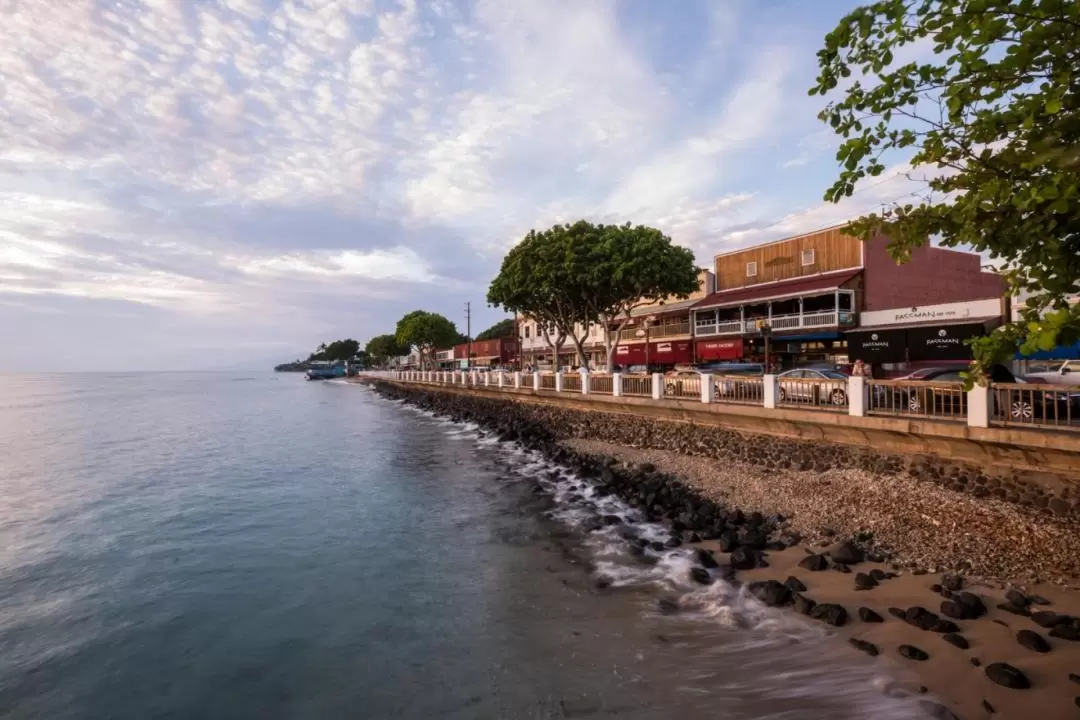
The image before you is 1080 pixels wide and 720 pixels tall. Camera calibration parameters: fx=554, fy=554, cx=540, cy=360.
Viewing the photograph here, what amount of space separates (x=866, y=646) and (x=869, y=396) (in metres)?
7.75

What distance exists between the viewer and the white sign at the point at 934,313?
70.6 feet

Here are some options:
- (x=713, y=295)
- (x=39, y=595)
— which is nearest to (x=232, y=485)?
(x=39, y=595)

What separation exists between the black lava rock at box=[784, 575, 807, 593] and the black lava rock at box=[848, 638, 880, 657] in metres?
1.13

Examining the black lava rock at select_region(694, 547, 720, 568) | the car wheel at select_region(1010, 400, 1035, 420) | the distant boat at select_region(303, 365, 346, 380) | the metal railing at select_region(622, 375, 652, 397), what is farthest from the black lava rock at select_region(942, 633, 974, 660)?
the distant boat at select_region(303, 365, 346, 380)

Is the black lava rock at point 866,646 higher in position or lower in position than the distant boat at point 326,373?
lower

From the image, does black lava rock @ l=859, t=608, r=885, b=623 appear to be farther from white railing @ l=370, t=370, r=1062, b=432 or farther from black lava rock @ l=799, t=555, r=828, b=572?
white railing @ l=370, t=370, r=1062, b=432

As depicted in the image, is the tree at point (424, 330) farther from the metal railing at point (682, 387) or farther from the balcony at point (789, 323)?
the metal railing at point (682, 387)

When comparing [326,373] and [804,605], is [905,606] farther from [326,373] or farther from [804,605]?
[326,373]

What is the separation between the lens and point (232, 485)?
15.7 meters

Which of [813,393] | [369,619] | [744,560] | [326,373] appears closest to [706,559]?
[744,560]

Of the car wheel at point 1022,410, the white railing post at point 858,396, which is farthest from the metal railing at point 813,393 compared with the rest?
the car wheel at point 1022,410

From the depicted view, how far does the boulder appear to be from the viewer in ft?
17.8

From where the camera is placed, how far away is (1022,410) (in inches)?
370

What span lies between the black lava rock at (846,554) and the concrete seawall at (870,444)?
10.7ft
